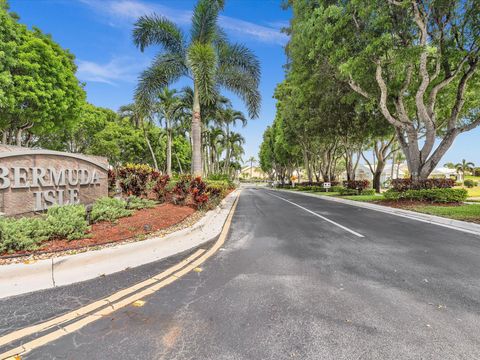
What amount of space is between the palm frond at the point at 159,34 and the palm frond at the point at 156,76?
0.58 metres

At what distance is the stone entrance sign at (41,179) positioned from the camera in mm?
4766

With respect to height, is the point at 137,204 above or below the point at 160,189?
below

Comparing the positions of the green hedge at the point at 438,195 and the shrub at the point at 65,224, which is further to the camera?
the green hedge at the point at 438,195

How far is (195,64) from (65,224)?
856 cm

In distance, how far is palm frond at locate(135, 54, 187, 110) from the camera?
41.3ft

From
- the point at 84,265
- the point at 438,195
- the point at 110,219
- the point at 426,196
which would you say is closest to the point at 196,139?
the point at 110,219

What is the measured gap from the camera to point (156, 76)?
41.5 feet

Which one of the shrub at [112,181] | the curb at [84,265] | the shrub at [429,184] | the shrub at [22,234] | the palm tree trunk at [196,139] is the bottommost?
the curb at [84,265]

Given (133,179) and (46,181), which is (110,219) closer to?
(46,181)

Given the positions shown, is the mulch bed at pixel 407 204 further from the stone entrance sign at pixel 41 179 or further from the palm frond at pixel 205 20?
the stone entrance sign at pixel 41 179

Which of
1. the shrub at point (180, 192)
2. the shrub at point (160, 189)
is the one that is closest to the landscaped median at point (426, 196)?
the shrub at point (180, 192)

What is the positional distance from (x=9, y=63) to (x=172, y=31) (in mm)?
9480

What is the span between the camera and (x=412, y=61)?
1016cm

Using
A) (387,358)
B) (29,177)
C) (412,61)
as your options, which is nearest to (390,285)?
(387,358)
